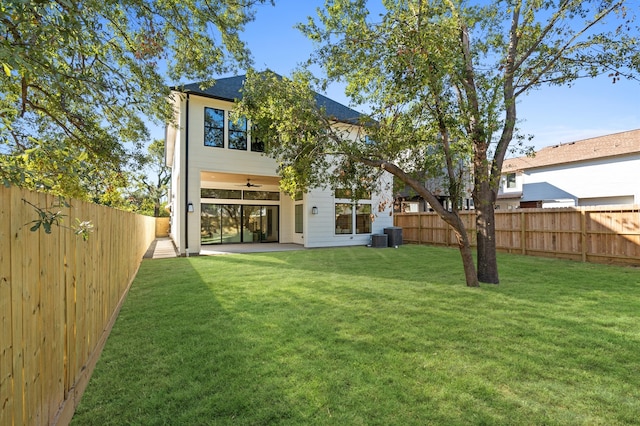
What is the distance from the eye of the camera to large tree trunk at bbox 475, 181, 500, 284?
665 cm

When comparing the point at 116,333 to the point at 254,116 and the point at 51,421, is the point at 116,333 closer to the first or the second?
the point at 51,421

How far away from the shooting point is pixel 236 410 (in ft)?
7.74

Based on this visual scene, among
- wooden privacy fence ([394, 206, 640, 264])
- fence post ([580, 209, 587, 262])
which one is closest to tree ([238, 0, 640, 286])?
wooden privacy fence ([394, 206, 640, 264])

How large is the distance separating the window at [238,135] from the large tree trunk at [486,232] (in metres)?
9.20

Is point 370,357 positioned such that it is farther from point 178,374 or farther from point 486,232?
point 486,232

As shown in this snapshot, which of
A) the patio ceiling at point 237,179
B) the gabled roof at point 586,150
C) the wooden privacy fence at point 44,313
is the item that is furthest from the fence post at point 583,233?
the wooden privacy fence at point 44,313

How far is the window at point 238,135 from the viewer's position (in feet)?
41.5

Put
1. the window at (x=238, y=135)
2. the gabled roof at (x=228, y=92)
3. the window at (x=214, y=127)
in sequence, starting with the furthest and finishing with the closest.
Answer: the window at (x=238, y=135)
the window at (x=214, y=127)
the gabled roof at (x=228, y=92)

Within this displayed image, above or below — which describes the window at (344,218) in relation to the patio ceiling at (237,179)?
below

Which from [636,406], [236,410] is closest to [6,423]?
[236,410]

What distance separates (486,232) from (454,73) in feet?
10.7

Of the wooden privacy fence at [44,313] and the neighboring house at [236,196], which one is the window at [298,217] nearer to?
the neighboring house at [236,196]

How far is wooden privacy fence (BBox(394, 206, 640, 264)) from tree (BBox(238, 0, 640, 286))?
5.17 metres

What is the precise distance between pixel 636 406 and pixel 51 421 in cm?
410
